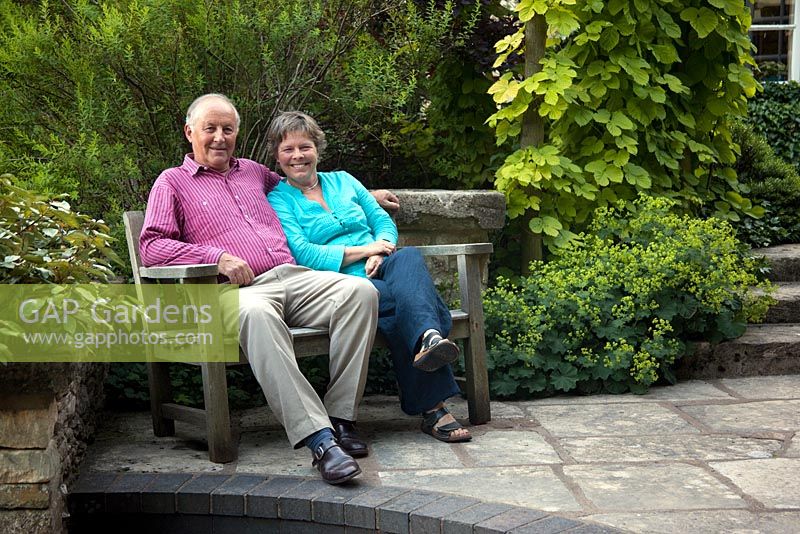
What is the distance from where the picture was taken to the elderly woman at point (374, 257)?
3.45m

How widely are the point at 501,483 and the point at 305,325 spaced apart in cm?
94

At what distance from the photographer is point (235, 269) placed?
3.40 metres

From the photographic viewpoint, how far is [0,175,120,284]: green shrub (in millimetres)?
2709

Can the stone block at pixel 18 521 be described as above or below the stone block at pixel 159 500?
above

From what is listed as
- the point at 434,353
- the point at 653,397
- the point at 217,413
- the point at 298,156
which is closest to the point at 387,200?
the point at 298,156

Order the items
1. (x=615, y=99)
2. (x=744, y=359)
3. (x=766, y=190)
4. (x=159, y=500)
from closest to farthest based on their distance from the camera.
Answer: (x=159, y=500)
(x=744, y=359)
(x=615, y=99)
(x=766, y=190)

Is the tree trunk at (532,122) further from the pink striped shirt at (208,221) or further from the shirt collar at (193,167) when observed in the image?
the shirt collar at (193,167)

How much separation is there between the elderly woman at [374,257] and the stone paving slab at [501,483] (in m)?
0.40

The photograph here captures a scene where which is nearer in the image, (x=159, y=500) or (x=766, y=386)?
(x=159, y=500)

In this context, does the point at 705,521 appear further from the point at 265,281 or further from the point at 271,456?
the point at 265,281

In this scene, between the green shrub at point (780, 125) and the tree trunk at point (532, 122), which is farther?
the green shrub at point (780, 125)

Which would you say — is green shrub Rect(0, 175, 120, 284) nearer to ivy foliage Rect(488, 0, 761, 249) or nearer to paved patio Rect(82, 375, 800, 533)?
paved patio Rect(82, 375, 800, 533)

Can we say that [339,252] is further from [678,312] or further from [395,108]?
[678,312]

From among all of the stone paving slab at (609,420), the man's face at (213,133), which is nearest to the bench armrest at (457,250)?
the stone paving slab at (609,420)
